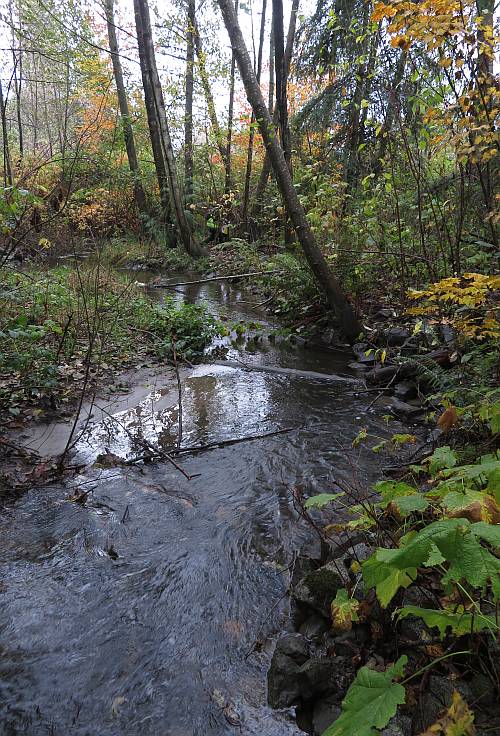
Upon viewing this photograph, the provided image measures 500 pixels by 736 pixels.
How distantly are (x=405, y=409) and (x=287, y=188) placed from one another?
3884mm

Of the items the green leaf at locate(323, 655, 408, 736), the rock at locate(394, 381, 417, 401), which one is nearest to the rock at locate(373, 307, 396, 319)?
the rock at locate(394, 381, 417, 401)

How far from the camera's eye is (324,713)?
1.95m

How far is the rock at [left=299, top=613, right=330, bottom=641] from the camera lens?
90.7 inches

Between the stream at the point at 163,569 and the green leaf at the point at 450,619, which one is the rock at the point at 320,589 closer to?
the stream at the point at 163,569

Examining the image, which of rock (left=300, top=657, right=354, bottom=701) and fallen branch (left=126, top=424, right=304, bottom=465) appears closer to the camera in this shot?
rock (left=300, top=657, right=354, bottom=701)

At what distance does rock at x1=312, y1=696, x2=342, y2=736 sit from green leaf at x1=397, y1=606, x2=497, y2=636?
0.68 metres

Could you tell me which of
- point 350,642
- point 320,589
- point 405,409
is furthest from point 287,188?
point 350,642

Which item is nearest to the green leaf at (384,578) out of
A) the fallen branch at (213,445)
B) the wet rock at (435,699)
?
the wet rock at (435,699)

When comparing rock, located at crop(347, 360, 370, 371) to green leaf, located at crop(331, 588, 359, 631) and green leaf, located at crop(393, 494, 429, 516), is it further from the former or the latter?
green leaf, located at crop(393, 494, 429, 516)

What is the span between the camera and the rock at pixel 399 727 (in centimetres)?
161

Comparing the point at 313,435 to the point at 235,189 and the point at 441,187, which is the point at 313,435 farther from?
the point at 235,189

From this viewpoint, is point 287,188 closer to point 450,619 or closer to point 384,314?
point 384,314

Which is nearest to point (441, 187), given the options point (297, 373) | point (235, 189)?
point (297, 373)

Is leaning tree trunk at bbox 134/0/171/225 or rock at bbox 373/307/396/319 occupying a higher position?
leaning tree trunk at bbox 134/0/171/225
